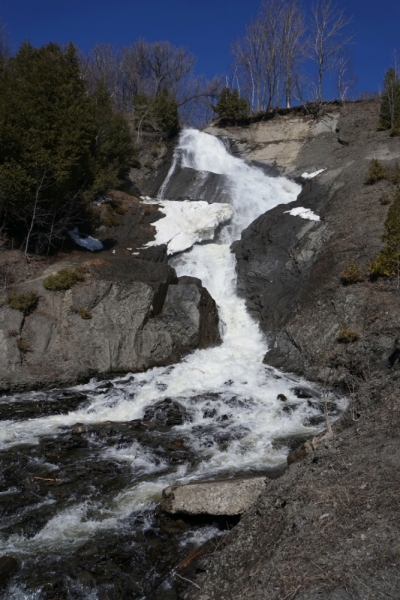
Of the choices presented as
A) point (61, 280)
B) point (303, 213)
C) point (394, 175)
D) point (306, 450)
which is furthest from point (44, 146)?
point (394, 175)

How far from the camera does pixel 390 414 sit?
24.9 ft

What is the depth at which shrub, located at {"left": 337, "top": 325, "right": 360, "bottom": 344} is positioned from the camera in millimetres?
15898

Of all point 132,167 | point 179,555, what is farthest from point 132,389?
point 132,167

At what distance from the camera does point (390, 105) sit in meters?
33.9

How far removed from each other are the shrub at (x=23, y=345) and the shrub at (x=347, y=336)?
36.6 feet

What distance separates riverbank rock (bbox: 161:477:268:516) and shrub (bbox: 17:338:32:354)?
9588mm

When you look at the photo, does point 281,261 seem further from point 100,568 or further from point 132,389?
point 100,568

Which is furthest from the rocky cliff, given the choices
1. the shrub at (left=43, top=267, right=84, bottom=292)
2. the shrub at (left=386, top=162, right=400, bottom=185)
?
the shrub at (left=386, top=162, right=400, bottom=185)

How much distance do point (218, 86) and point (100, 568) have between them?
206 ft

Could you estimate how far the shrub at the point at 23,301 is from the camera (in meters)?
16.4

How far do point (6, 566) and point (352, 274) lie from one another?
591 inches

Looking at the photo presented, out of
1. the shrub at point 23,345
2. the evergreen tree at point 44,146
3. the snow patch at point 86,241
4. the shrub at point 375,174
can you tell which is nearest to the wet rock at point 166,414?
the shrub at point 23,345

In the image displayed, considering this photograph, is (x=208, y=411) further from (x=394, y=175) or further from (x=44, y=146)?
(x=394, y=175)

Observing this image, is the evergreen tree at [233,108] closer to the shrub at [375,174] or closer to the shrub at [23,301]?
the shrub at [375,174]
